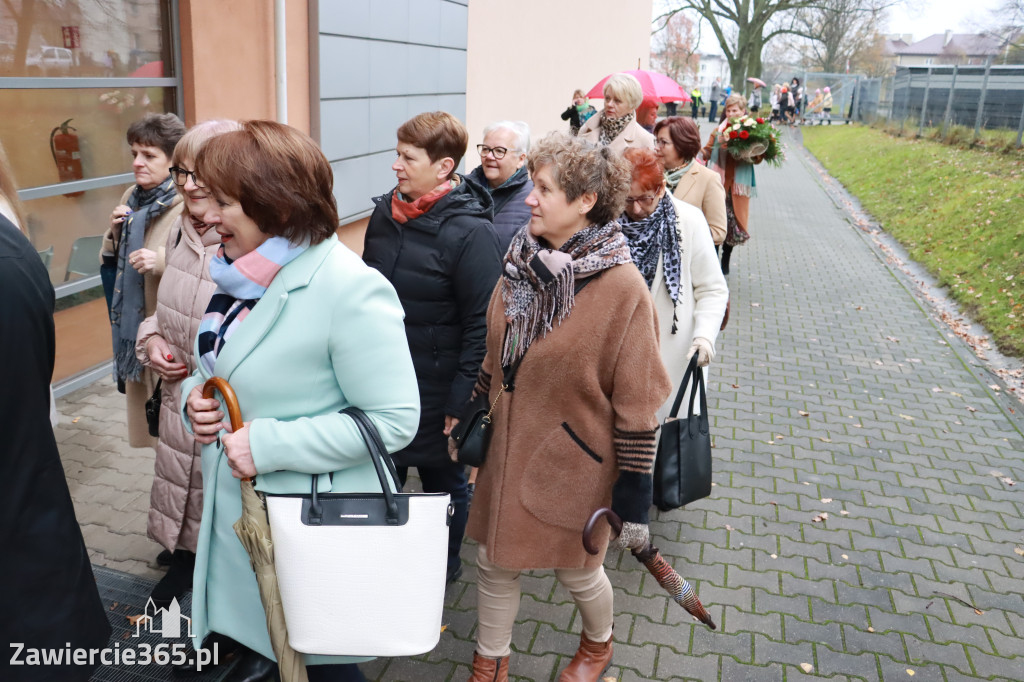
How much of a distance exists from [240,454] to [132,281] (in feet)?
6.30

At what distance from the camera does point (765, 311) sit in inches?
388

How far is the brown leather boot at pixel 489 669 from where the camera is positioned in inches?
124

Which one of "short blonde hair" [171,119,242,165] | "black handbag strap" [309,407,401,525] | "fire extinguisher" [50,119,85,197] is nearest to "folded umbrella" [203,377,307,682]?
"black handbag strap" [309,407,401,525]

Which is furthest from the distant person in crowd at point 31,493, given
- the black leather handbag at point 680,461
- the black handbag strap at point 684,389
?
the black handbag strap at point 684,389

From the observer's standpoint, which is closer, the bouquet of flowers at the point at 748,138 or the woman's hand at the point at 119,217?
the woman's hand at the point at 119,217

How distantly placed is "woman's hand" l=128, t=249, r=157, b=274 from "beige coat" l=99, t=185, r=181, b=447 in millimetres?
17

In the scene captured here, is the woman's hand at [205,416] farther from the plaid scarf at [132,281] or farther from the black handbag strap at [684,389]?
the black handbag strap at [684,389]

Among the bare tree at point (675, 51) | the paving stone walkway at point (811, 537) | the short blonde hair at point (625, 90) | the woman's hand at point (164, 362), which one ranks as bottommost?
the paving stone walkway at point (811, 537)

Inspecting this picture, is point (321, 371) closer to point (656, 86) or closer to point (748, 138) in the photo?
point (748, 138)

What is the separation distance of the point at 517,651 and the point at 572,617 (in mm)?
357

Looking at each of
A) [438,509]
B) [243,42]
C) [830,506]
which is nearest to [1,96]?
[243,42]

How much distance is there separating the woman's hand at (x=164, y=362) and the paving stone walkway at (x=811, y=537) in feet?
4.49

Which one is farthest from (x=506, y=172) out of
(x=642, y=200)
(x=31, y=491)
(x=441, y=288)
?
(x=31, y=491)

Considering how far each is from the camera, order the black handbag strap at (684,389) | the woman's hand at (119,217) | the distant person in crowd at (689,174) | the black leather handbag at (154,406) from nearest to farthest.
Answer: the black leather handbag at (154,406) → the black handbag strap at (684,389) → the woman's hand at (119,217) → the distant person in crowd at (689,174)
